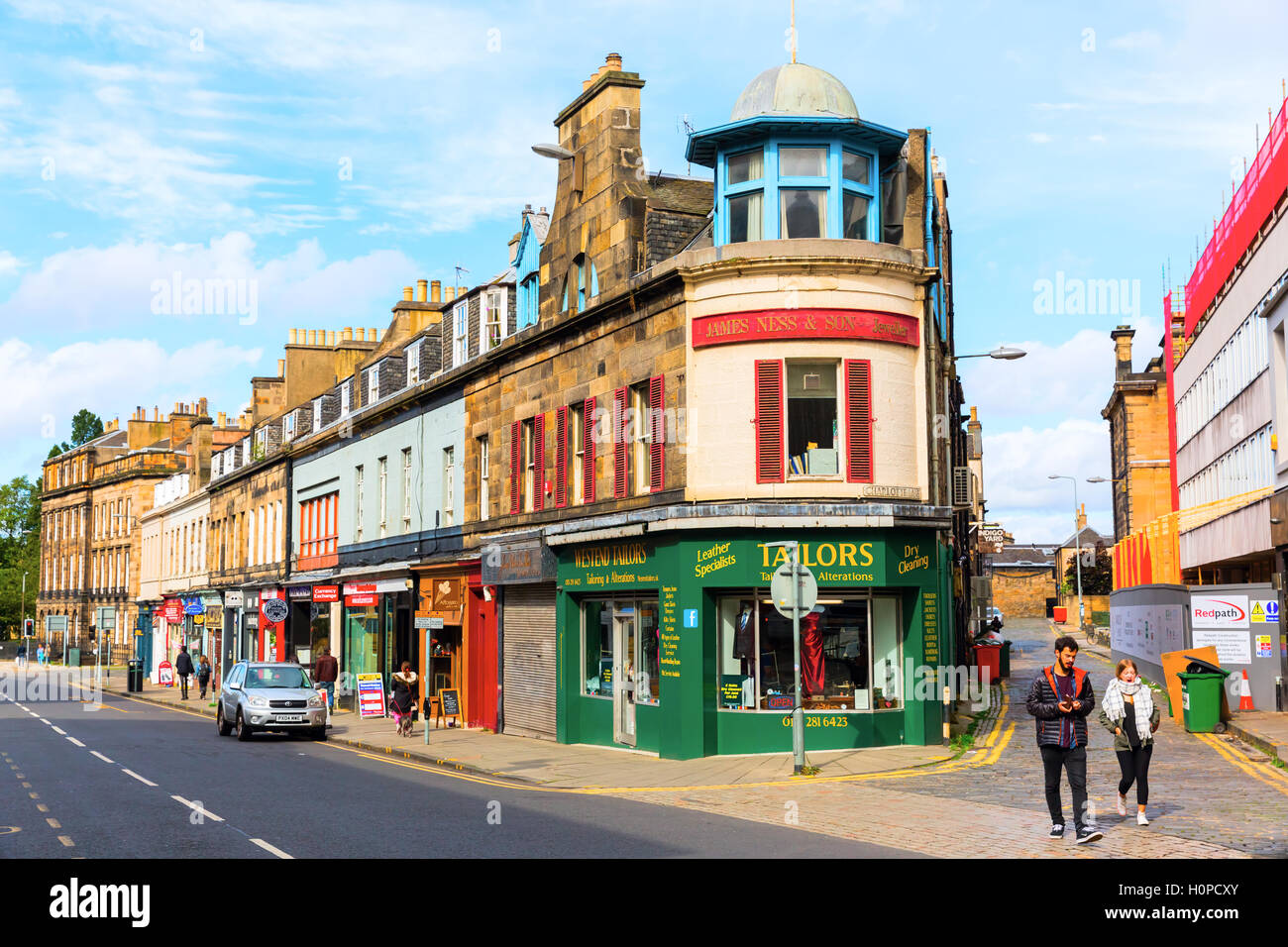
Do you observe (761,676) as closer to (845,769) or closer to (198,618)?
(845,769)

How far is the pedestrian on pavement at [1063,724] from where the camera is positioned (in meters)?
12.2

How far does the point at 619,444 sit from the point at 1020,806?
11273 millimetres

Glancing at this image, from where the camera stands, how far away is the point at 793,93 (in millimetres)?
22203

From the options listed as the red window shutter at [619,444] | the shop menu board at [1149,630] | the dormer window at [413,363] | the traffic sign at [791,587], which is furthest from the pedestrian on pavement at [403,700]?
the shop menu board at [1149,630]

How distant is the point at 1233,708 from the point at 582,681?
1346 cm

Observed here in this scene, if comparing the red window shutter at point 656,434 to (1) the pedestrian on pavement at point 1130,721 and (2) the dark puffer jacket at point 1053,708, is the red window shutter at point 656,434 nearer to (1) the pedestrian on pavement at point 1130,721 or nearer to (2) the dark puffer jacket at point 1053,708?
(1) the pedestrian on pavement at point 1130,721

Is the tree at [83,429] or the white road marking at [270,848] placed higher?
the tree at [83,429]

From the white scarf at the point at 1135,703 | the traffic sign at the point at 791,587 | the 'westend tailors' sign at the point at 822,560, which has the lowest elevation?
the white scarf at the point at 1135,703

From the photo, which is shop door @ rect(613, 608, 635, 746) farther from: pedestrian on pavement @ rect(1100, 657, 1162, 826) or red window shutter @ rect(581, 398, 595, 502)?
pedestrian on pavement @ rect(1100, 657, 1162, 826)

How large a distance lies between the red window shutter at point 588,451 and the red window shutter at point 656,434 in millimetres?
2461

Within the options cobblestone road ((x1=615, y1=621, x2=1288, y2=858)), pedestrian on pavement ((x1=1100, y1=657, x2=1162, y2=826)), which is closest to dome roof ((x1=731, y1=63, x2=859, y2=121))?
cobblestone road ((x1=615, y1=621, x2=1288, y2=858))

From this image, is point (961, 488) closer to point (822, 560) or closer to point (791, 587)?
point (822, 560)

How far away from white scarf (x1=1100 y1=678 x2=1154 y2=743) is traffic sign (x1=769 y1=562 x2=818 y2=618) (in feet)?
17.2
